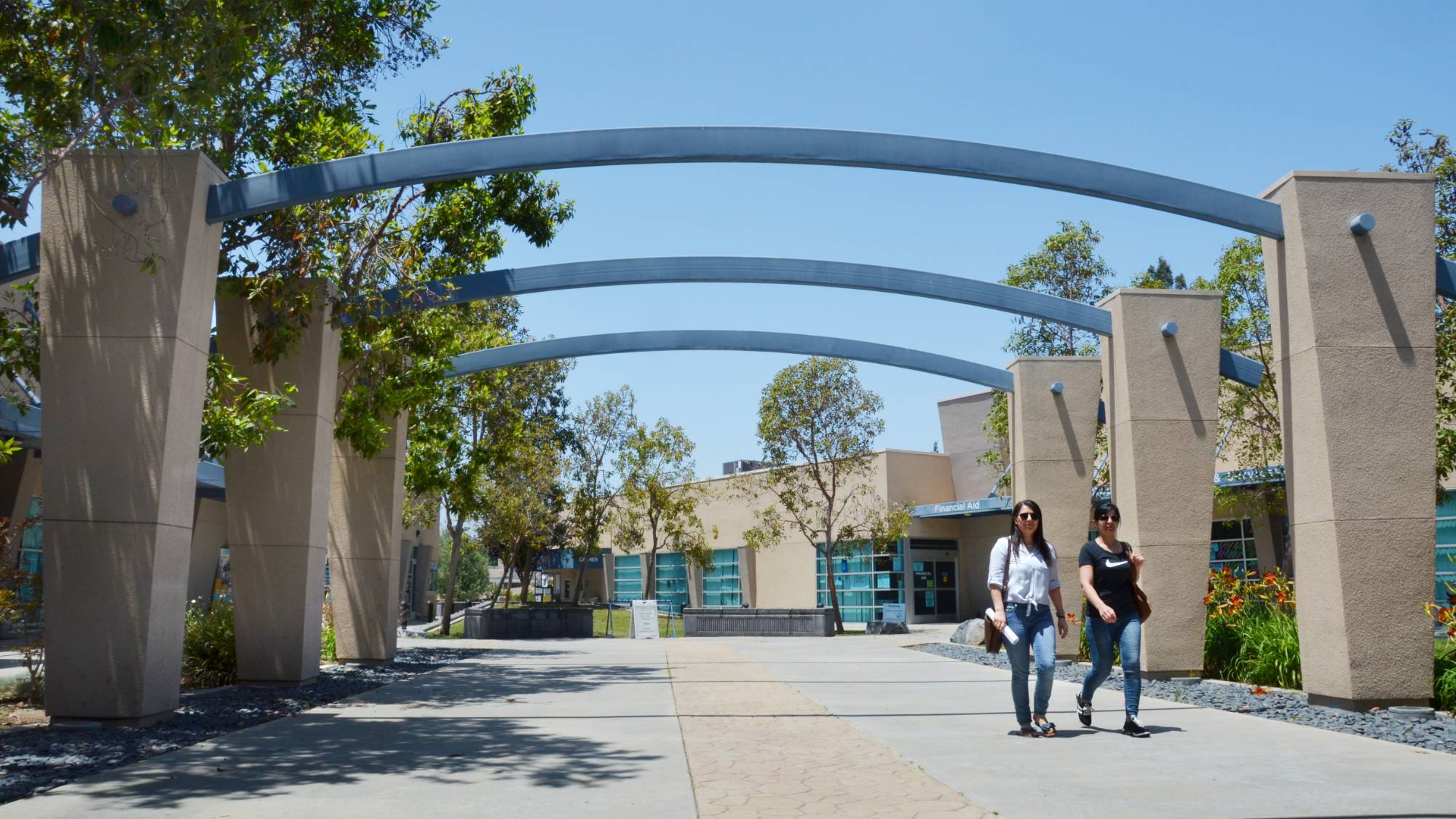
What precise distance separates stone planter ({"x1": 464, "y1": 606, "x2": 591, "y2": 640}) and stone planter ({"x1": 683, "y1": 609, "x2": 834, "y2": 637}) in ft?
10.6

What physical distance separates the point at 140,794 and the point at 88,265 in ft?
16.6

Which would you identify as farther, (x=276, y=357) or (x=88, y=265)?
(x=276, y=357)

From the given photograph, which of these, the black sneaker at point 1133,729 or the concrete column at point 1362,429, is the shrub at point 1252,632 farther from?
the black sneaker at point 1133,729

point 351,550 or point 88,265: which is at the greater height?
point 88,265

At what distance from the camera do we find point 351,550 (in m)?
16.7

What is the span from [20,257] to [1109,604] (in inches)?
401

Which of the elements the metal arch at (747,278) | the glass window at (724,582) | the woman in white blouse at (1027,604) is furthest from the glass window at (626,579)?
the woman in white blouse at (1027,604)

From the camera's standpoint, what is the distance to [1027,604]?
27.6ft

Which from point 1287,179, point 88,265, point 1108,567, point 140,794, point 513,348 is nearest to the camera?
point 140,794

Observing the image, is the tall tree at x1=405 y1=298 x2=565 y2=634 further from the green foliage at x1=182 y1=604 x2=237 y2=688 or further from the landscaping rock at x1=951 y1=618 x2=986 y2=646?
the landscaping rock at x1=951 y1=618 x2=986 y2=646

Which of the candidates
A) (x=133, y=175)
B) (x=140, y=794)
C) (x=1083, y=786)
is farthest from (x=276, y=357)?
(x=1083, y=786)

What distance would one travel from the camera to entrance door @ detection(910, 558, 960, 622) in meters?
41.4

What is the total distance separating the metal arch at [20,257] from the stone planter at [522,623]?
1962 centimetres

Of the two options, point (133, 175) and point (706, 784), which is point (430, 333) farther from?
point (706, 784)
